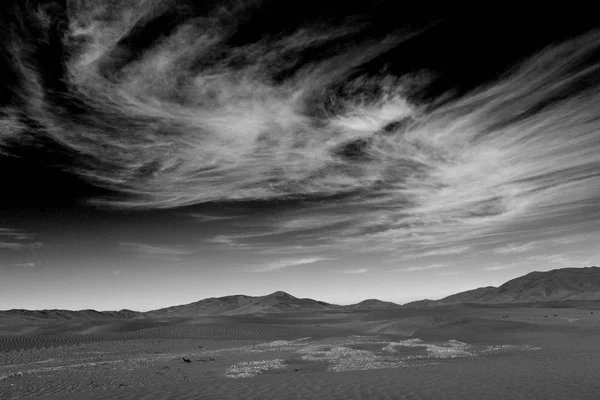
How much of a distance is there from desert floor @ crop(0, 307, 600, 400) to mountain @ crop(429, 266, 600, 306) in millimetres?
85658

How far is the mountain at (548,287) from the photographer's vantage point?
10594 centimetres

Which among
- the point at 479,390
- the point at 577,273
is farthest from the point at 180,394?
the point at 577,273

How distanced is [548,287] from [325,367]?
125590mm

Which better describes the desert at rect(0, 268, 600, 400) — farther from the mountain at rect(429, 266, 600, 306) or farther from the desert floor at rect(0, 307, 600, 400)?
the mountain at rect(429, 266, 600, 306)

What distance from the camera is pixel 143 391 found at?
40.0 feet

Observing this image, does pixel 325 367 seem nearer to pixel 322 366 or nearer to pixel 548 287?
pixel 322 366

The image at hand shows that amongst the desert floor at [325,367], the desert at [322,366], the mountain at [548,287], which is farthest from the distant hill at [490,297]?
the desert floor at [325,367]

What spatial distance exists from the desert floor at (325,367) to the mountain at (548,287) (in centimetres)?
8566

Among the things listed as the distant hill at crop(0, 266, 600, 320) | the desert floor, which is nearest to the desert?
the desert floor

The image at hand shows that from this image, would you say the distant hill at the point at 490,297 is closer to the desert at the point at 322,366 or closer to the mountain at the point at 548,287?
the mountain at the point at 548,287

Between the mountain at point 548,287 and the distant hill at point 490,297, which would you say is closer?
the distant hill at point 490,297

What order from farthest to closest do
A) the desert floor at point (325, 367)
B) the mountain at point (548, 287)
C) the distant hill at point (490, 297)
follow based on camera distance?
the mountain at point (548, 287) → the distant hill at point (490, 297) → the desert floor at point (325, 367)

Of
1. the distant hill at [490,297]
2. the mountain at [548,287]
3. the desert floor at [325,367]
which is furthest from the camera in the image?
the mountain at [548,287]

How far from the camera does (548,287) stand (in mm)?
117188
